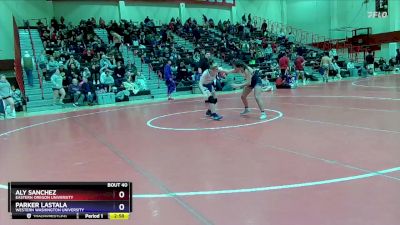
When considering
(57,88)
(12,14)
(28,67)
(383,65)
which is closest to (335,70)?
(383,65)

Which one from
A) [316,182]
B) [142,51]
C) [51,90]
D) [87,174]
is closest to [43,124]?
[87,174]

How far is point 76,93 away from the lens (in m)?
17.3

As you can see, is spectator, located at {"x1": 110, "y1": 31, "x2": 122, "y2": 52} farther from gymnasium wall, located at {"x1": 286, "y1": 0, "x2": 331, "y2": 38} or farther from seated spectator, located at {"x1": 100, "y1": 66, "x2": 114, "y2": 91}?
gymnasium wall, located at {"x1": 286, "y1": 0, "x2": 331, "y2": 38}

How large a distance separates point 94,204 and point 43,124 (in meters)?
9.20

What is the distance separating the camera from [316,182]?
14.4 feet

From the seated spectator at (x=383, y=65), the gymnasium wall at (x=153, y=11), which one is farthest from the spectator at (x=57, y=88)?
the seated spectator at (x=383, y=65)

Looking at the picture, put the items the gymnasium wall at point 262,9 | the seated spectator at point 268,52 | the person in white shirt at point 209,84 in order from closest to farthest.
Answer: the person in white shirt at point 209,84, the seated spectator at point 268,52, the gymnasium wall at point 262,9

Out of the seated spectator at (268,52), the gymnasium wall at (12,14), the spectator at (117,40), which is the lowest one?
the seated spectator at (268,52)

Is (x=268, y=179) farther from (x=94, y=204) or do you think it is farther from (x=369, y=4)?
(x=369, y=4)
